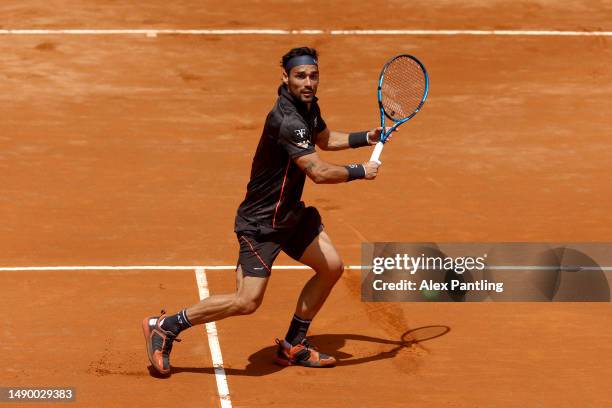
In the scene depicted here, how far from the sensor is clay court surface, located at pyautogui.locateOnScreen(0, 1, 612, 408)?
11.3 m

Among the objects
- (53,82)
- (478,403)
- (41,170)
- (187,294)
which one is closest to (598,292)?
(478,403)

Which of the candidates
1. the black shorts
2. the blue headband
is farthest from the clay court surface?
the blue headband

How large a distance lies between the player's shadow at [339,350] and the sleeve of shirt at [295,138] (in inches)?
75.5

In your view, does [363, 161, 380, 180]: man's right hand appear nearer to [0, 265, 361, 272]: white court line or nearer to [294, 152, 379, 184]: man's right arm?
[294, 152, 379, 184]: man's right arm

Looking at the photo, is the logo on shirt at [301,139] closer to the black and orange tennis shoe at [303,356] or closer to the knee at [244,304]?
the knee at [244,304]

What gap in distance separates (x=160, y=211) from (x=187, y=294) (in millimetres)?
2518

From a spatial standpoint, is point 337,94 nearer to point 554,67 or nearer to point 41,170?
point 554,67

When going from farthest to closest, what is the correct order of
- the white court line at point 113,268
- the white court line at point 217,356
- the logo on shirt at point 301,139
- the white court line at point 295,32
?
the white court line at point 295,32 < the white court line at point 113,268 < the white court line at point 217,356 < the logo on shirt at point 301,139

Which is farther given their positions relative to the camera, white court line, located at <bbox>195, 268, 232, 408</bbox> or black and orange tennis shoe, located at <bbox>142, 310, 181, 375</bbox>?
black and orange tennis shoe, located at <bbox>142, 310, 181, 375</bbox>

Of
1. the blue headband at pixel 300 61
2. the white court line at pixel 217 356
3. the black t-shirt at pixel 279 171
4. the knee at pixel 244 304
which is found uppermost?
the blue headband at pixel 300 61

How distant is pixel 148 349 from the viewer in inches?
437

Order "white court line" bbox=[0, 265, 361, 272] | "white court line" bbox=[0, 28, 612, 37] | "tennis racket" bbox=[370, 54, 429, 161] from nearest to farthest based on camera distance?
"tennis racket" bbox=[370, 54, 429, 161] < "white court line" bbox=[0, 265, 361, 272] < "white court line" bbox=[0, 28, 612, 37]

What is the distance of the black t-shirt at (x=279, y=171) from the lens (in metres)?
10.7

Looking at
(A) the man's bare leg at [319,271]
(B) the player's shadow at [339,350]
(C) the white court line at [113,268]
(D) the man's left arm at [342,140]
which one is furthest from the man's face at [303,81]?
(C) the white court line at [113,268]
